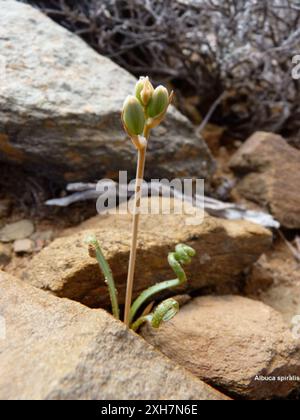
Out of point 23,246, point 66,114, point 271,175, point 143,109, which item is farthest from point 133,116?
point 271,175

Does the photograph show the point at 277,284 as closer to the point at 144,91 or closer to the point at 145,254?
the point at 145,254

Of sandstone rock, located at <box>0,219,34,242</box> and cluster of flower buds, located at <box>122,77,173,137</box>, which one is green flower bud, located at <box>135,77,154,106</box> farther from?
sandstone rock, located at <box>0,219,34,242</box>

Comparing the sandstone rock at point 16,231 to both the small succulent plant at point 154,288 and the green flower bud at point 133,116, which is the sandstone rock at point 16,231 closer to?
the small succulent plant at point 154,288

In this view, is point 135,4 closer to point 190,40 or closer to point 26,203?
point 190,40

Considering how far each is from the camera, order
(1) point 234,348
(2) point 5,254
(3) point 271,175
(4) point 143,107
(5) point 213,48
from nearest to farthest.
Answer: (4) point 143,107 → (1) point 234,348 → (2) point 5,254 → (3) point 271,175 → (5) point 213,48

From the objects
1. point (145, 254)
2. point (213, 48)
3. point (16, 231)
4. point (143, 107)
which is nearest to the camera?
point (143, 107)

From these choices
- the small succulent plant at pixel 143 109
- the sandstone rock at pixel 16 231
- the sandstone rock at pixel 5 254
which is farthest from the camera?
the sandstone rock at pixel 16 231


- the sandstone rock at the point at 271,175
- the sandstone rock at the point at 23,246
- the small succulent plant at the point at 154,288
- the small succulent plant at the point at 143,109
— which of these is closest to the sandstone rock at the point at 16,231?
the sandstone rock at the point at 23,246

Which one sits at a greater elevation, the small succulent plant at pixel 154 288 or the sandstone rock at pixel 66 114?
the sandstone rock at pixel 66 114
